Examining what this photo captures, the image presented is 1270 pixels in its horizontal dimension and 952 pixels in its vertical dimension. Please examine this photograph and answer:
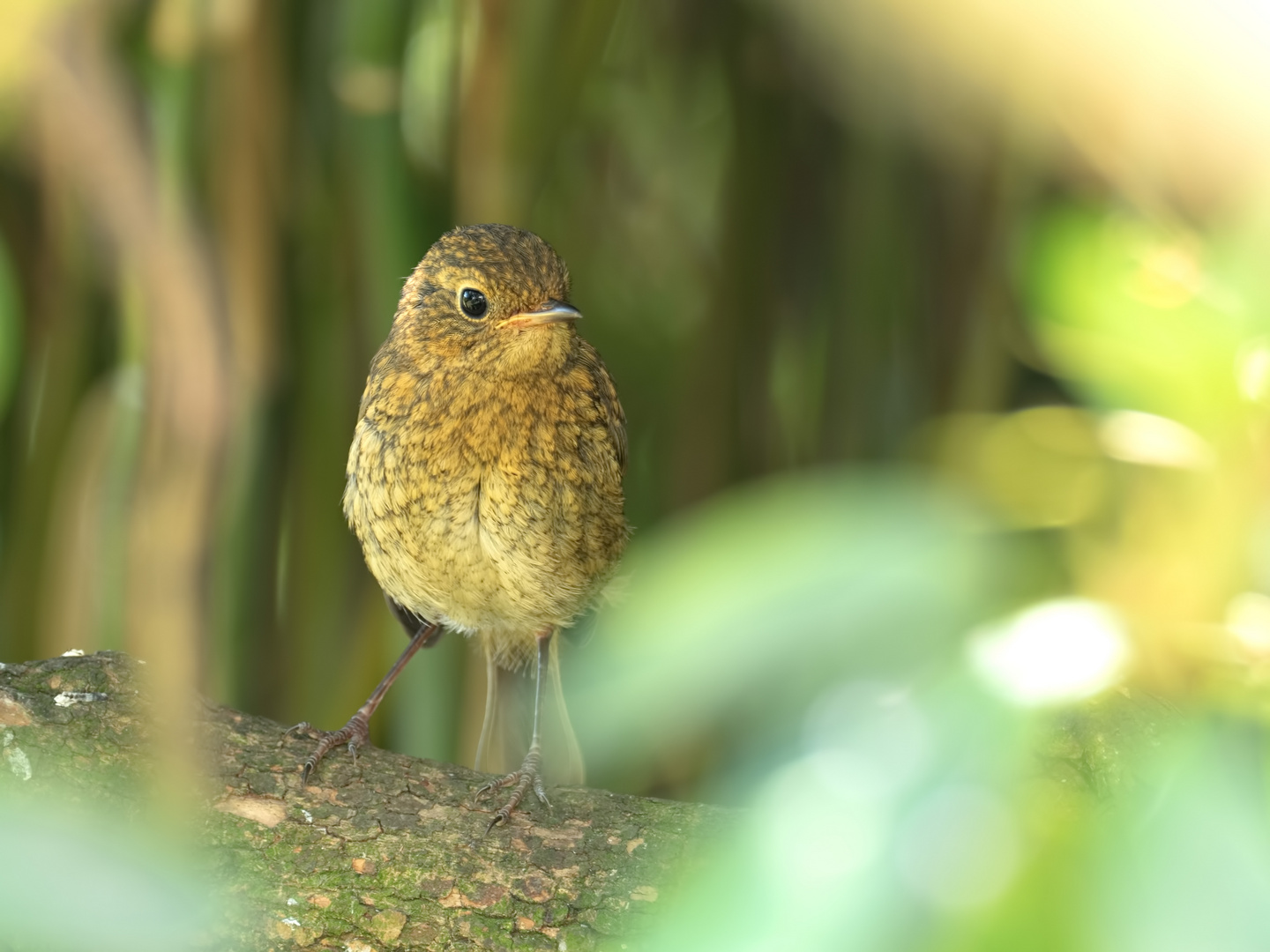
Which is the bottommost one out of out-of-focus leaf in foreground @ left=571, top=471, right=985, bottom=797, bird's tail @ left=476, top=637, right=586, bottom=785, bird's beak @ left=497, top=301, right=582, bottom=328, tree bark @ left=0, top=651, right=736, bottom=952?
bird's tail @ left=476, top=637, right=586, bottom=785

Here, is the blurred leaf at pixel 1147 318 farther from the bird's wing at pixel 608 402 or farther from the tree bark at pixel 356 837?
the bird's wing at pixel 608 402

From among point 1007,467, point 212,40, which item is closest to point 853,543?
point 1007,467

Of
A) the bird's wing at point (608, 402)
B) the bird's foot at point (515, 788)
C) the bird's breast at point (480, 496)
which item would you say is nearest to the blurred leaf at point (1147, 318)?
the bird's foot at point (515, 788)

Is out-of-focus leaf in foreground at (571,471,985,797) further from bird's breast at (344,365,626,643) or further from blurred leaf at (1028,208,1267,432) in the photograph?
bird's breast at (344,365,626,643)

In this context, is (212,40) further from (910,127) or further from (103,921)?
(103,921)

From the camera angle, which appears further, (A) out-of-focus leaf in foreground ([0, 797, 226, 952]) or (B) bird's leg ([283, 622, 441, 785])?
(B) bird's leg ([283, 622, 441, 785])

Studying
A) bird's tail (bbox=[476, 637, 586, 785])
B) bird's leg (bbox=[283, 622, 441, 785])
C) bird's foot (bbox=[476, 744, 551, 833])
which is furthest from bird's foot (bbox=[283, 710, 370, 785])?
bird's tail (bbox=[476, 637, 586, 785])

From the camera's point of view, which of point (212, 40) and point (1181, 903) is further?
point (212, 40)

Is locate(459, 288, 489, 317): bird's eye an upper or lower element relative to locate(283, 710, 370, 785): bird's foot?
upper
